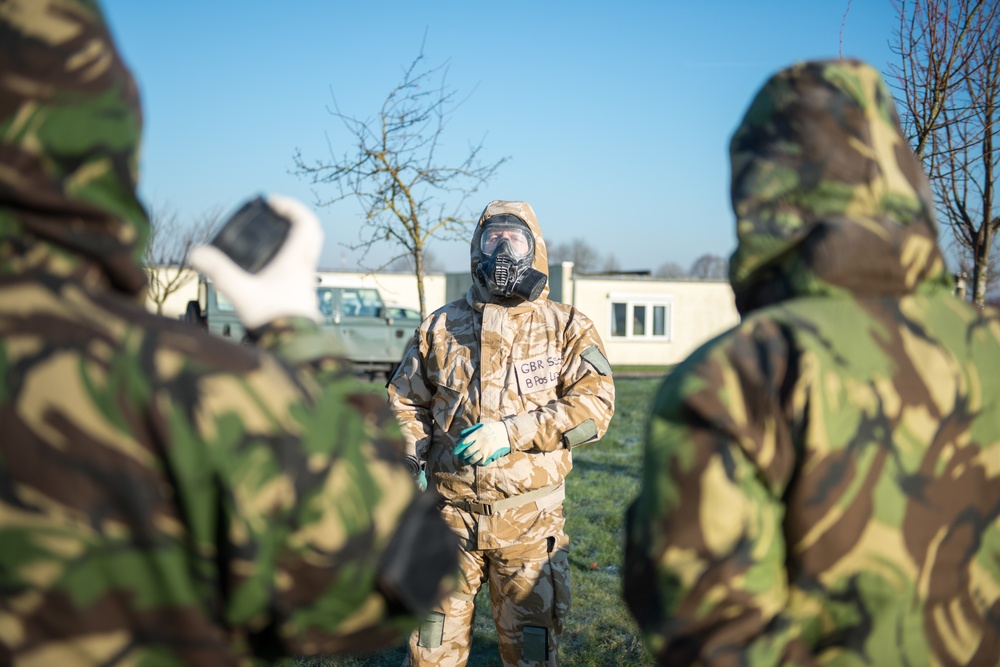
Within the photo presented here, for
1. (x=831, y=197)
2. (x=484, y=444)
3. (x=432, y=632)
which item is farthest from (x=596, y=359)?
(x=831, y=197)

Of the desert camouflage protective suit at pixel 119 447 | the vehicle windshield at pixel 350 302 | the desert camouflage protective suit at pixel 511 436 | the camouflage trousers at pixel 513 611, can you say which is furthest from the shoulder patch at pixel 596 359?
the vehicle windshield at pixel 350 302

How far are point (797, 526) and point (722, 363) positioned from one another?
0.33 metres

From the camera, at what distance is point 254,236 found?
1610 millimetres

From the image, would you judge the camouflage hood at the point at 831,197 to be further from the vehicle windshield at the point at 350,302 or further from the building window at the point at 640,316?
the building window at the point at 640,316

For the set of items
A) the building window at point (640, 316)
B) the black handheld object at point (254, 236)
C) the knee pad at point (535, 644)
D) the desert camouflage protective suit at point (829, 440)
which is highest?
the black handheld object at point (254, 236)

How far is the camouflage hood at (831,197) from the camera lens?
1.66 meters

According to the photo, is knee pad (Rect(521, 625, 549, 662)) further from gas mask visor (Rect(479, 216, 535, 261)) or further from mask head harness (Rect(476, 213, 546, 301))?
gas mask visor (Rect(479, 216, 535, 261))

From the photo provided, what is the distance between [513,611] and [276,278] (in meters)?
2.44

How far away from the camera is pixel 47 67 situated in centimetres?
134

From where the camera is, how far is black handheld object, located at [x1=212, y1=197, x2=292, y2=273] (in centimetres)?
160

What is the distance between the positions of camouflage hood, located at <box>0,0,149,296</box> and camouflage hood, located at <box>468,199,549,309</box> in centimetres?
259

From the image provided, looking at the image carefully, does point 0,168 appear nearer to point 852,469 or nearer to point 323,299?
point 852,469

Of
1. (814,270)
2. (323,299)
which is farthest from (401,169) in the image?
(323,299)

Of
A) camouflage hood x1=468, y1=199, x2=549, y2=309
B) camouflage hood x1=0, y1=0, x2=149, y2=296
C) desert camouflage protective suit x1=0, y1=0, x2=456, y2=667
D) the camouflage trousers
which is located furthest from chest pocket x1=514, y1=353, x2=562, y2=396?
camouflage hood x1=0, y1=0, x2=149, y2=296
